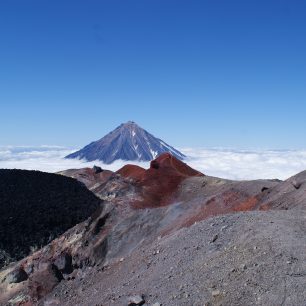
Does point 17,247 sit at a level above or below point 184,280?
below

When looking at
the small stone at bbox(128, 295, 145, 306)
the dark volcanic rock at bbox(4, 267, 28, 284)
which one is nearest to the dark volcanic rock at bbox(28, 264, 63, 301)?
the dark volcanic rock at bbox(4, 267, 28, 284)

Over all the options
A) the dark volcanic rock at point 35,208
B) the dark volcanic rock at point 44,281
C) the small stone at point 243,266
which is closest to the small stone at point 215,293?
the small stone at point 243,266

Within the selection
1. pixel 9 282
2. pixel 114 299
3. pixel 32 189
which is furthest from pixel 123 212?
pixel 32 189

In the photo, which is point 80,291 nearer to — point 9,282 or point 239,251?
point 9,282

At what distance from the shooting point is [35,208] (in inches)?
1468

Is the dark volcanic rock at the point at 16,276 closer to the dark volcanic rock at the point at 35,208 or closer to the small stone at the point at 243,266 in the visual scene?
the dark volcanic rock at the point at 35,208

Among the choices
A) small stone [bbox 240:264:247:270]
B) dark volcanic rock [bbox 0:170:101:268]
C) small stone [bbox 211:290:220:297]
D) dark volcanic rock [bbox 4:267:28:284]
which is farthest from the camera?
dark volcanic rock [bbox 0:170:101:268]

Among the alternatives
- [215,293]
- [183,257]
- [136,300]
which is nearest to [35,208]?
[183,257]

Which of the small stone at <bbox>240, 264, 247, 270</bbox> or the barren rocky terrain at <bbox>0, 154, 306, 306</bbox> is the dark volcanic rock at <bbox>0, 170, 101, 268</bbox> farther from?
the small stone at <bbox>240, 264, 247, 270</bbox>

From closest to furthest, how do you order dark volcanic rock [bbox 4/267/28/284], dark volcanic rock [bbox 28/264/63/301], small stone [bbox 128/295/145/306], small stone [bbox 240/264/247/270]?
small stone [bbox 240/264/247/270], small stone [bbox 128/295/145/306], dark volcanic rock [bbox 28/264/63/301], dark volcanic rock [bbox 4/267/28/284]

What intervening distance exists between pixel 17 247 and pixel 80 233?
22.6ft

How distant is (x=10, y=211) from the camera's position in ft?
119

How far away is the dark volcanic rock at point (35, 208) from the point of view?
32.2 meters

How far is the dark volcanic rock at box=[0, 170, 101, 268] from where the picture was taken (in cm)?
3225
